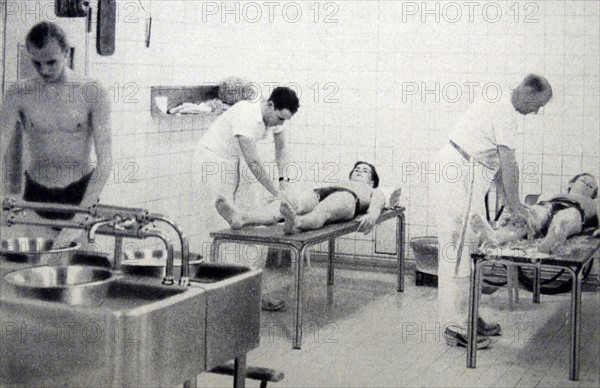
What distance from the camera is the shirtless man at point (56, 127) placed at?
391 cm

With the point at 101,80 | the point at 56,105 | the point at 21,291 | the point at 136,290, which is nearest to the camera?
the point at 21,291

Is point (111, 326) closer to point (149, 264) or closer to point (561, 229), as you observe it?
point (149, 264)

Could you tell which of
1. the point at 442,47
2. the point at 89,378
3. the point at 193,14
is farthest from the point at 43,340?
the point at 442,47

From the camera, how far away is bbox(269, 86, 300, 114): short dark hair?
191 inches

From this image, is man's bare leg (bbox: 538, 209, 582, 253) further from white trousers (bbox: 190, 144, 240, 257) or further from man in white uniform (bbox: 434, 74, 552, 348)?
white trousers (bbox: 190, 144, 240, 257)

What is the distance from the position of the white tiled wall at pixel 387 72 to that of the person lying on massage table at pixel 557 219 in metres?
0.39

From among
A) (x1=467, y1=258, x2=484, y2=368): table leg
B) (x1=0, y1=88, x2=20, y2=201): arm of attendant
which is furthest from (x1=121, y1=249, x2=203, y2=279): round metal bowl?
(x1=467, y1=258, x2=484, y2=368): table leg

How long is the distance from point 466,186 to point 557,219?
1.78ft

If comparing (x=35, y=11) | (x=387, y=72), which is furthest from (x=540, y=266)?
(x=387, y=72)

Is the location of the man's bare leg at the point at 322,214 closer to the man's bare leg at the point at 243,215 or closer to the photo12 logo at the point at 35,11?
the man's bare leg at the point at 243,215

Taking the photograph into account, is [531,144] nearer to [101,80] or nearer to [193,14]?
[193,14]

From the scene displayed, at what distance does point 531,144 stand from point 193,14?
2.51 meters

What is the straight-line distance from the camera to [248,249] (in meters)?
5.53

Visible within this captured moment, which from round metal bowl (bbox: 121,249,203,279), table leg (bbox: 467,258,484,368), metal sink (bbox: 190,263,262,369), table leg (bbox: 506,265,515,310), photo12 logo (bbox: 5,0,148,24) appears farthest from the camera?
table leg (bbox: 506,265,515,310)
